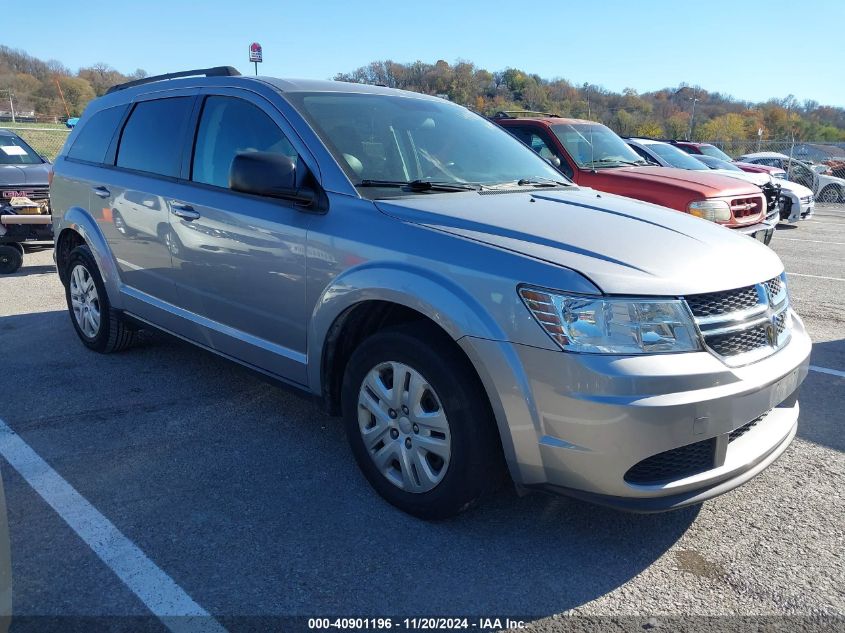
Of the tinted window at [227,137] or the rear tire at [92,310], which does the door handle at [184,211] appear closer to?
the tinted window at [227,137]

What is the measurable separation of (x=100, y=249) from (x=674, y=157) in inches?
397

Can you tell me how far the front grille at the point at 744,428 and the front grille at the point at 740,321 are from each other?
0.25m

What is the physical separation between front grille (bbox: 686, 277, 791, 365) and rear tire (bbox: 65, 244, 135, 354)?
3821 mm

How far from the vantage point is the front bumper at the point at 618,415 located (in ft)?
7.79

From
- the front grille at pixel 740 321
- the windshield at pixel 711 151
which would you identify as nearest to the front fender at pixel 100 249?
the front grille at pixel 740 321

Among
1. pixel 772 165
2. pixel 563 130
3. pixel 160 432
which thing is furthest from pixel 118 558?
pixel 772 165

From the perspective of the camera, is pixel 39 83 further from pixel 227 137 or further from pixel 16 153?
pixel 227 137

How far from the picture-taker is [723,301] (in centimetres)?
261

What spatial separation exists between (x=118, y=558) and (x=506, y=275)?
1.84 m

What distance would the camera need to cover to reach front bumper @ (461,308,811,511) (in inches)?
93.4

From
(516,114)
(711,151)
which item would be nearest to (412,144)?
(516,114)

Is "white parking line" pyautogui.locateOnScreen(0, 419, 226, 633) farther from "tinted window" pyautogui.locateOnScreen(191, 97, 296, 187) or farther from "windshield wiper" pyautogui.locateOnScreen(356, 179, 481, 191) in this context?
"windshield wiper" pyautogui.locateOnScreen(356, 179, 481, 191)

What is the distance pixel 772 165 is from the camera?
73.1ft

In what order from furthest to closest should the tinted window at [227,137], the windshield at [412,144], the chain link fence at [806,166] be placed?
the chain link fence at [806,166]
the tinted window at [227,137]
the windshield at [412,144]
